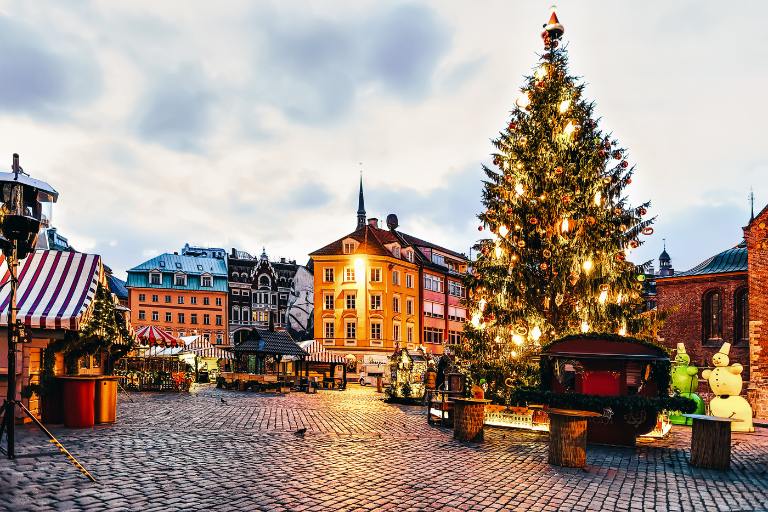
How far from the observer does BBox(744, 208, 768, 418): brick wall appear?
23.2 m

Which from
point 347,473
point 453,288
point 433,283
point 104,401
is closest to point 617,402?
point 347,473

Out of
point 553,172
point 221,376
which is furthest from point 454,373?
point 221,376

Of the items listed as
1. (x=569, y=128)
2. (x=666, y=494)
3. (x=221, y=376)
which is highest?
(x=569, y=128)

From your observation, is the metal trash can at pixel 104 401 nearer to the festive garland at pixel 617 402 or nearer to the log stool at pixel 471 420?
the log stool at pixel 471 420

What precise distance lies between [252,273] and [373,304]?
29340 millimetres

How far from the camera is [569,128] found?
18.6m

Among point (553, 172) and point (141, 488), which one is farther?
point (553, 172)

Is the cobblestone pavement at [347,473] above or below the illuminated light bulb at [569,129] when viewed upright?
below


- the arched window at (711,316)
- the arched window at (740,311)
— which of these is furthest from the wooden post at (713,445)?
the arched window at (711,316)

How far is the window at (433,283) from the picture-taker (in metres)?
60.9

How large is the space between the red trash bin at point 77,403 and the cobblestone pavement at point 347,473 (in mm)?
685

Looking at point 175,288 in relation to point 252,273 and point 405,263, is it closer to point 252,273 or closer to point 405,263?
point 252,273

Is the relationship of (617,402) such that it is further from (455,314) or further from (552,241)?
(455,314)

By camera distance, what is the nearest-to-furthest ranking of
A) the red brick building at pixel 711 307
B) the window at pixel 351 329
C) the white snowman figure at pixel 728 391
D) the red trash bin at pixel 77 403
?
the red trash bin at pixel 77 403
the white snowman figure at pixel 728 391
the red brick building at pixel 711 307
the window at pixel 351 329
